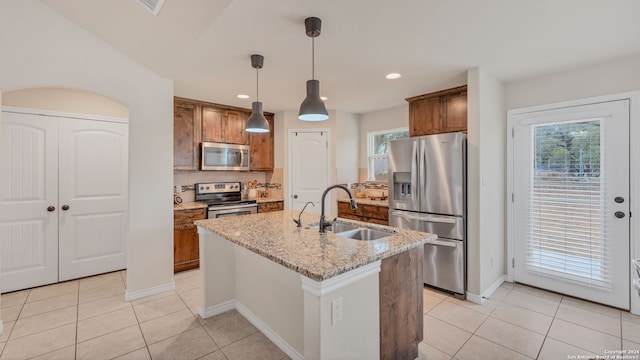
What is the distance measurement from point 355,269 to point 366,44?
6.01ft

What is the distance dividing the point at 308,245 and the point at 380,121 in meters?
3.58

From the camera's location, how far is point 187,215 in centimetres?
382

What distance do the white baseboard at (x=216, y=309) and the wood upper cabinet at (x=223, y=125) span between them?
2507 mm

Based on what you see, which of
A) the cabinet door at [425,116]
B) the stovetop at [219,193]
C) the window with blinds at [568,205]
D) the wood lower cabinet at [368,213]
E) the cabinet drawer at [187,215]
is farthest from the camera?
the stovetop at [219,193]

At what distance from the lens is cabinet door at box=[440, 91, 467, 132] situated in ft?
11.0

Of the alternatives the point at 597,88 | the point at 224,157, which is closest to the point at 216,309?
the point at 224,157

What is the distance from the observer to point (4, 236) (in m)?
3.17

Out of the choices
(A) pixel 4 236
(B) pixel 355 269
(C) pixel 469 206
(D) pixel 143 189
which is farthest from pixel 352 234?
(A) pixel 4 236

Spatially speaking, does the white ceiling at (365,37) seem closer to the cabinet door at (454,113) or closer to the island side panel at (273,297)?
the cabinet door at (454,113)

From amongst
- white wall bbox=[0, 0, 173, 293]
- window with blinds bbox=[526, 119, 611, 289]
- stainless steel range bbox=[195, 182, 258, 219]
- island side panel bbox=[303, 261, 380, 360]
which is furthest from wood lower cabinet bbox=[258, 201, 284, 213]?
window with blinds bbox=[526, 119, 611, 289]

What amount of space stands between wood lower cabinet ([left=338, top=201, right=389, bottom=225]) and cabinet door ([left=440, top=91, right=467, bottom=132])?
1.30m

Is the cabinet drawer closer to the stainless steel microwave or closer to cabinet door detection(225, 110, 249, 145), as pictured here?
the stainless steel microwave

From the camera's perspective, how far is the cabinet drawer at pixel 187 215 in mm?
3730

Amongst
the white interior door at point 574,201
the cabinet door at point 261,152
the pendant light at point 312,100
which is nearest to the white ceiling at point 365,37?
the pendant light at point 312,100
